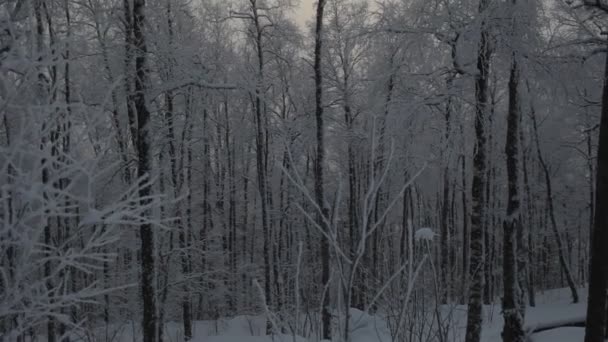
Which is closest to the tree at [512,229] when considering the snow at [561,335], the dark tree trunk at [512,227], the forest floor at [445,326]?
the dark tree trunk at [512,227]

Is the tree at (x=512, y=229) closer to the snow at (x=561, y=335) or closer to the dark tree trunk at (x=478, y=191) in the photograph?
the dark tree trunk at (x=478, y=191)

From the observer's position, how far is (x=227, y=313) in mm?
25297

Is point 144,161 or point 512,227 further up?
point 144,161

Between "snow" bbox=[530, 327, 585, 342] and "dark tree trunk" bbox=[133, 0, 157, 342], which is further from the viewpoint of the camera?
"snow" bbox=[530, 327, 585, 342]

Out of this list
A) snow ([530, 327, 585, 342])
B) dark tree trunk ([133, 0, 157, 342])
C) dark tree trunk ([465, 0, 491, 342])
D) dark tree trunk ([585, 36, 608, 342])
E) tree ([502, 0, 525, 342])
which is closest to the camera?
dark tree trunk ([585, 36, 608, 342])

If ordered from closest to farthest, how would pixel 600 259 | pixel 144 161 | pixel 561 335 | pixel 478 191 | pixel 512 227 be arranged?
Result: pixel 600 259
pixel 144 161
pixel 512 227
pixel 478 191
pixel 561 335

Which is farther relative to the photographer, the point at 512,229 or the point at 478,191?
the point at 478,191

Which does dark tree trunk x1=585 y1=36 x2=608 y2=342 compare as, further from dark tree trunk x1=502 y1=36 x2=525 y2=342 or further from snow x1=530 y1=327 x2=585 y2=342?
snow x1=530 y1=327 x2=585 y2=342

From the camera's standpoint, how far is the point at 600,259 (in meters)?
6.16

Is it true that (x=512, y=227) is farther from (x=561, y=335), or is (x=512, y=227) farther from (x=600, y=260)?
(x=561, y=335)

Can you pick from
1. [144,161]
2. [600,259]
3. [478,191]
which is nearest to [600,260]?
[600,259]

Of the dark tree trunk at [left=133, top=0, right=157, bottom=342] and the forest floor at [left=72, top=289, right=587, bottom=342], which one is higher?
the dark tree trunk at [left=133, top=0, right=157, bottom=342]

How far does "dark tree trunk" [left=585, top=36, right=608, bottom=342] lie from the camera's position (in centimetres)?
613

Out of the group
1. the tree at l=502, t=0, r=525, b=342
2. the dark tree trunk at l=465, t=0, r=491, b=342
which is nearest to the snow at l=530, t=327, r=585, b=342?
the tree at l=502, t=0, r=525, b=342
